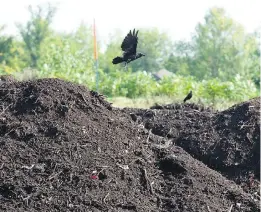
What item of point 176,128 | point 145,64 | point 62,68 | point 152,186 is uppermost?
Result: point 145,64

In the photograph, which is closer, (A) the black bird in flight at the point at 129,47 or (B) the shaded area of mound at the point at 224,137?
(A) the black bird in flight at the point at 129,47

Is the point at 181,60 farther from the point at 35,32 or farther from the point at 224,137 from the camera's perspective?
the point at 224,137

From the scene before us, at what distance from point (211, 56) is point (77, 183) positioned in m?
49.6

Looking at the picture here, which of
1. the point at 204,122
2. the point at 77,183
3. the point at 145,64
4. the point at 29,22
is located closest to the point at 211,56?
the point at 145,64

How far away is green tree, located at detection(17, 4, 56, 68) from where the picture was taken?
169ft

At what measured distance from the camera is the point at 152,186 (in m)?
5.04

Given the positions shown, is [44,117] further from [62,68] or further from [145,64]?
[145,64]

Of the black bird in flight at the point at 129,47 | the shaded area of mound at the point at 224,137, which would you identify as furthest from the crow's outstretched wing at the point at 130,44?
the shaded area of mound at the point at 224,137

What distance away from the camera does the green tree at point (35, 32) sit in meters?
51.5

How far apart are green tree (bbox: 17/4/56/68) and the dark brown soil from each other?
4639 centimetres

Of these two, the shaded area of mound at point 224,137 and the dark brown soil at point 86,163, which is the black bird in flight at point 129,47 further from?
the shaded area of mound at point 224,137

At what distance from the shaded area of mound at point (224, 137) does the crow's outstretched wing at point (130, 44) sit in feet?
3.47

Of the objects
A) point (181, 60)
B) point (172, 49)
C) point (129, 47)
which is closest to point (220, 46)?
point (181, 60)

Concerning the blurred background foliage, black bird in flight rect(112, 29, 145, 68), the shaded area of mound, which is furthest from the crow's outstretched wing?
the blurred background foliage
